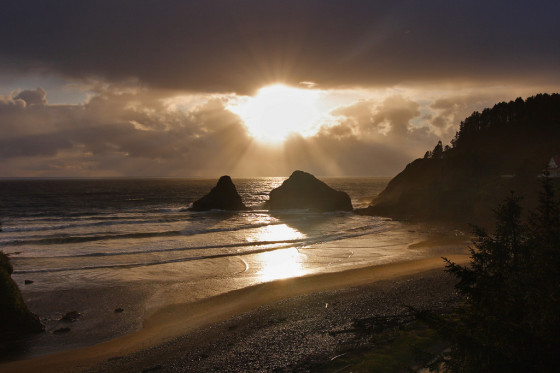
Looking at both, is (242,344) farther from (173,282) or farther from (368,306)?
(173,282)

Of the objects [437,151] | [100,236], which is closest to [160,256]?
[100,236]

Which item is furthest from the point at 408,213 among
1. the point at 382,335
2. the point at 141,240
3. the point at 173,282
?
the point at 382,335

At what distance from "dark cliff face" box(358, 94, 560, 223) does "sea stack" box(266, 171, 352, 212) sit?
6.15m

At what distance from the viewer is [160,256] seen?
3097cm

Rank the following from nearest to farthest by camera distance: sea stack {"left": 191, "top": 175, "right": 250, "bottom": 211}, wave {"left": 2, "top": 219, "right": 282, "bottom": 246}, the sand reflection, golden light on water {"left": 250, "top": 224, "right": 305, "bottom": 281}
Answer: the sand reflection, golden light on water {"left": 250, "top": 224, "right": 305, "bottom": 281}, wave {"left": 2, "top": 219, "right": 282, "bottom": 246}, sea stack {"left": 191, "top": 175, "right": 250, "bottom": 211}

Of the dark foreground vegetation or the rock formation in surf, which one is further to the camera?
the rock formation in surf

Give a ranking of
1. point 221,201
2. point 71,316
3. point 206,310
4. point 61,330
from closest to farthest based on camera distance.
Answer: point 61,330 < point 71,316 < point 206,310 < point 221,201

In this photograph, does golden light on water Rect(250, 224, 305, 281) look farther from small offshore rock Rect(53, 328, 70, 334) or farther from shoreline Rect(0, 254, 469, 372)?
small offshore rock Rect(53, 328, 70, 334)

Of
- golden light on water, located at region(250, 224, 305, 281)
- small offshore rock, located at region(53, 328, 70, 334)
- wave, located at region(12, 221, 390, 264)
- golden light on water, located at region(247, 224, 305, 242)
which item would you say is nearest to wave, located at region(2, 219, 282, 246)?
golden light on water, located at region(247, 224, 305, 242)

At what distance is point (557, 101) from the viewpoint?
9512cm

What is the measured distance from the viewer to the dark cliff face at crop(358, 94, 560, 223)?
58.3m

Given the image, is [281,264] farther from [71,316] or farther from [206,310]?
[71,316]

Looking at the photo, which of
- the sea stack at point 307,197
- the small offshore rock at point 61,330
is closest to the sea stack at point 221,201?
the sea stack at point 307,197

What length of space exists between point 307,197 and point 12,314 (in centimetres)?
6029
